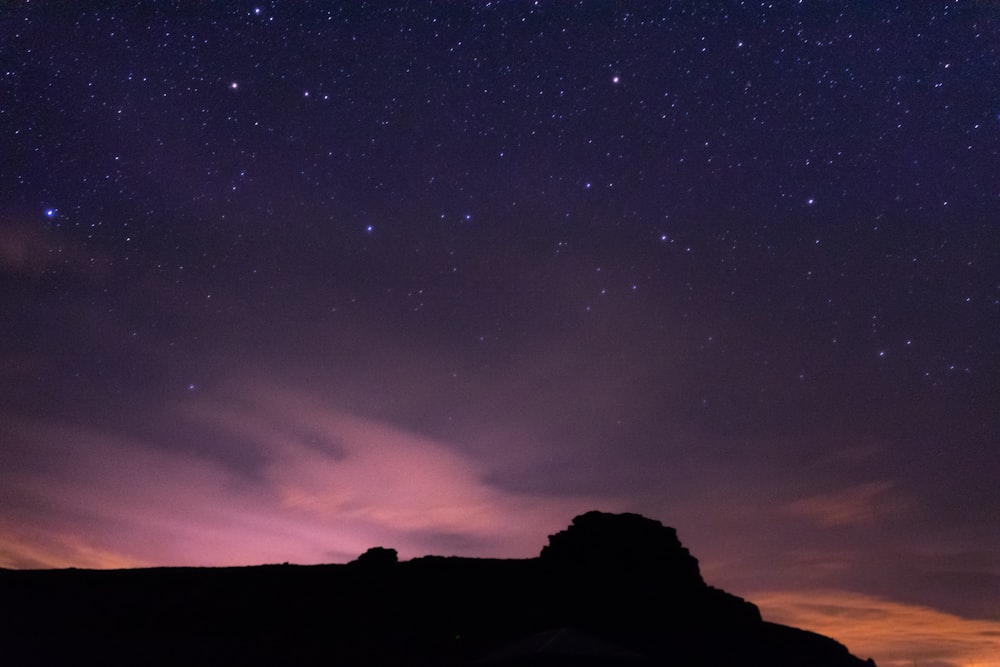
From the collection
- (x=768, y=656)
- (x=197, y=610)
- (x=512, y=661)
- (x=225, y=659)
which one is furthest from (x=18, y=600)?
(x=768, y=656)

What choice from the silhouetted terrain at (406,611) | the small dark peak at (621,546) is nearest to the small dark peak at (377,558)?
the silhouetted terrain at (406,611)

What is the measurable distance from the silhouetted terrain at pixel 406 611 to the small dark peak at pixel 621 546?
4 centimetres

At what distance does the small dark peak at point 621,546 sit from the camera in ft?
79.0

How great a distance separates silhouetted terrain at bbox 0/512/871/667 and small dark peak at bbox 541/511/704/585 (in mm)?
43

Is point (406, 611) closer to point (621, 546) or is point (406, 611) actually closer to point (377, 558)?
point (377, 558)

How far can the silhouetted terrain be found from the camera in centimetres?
1747

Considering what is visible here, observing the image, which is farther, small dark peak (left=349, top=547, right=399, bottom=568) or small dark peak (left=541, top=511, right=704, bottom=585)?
small dark peak (left=541, top=511, right=704, bottom=585)

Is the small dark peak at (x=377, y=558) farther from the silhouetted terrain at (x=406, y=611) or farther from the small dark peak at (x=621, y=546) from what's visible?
the small dark peak at (x=621, y=546)

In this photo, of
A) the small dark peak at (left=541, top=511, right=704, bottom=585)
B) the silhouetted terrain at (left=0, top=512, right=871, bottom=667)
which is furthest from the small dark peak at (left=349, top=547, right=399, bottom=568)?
the small dark peak at (left=541, top=511, right=704, bottom=585)

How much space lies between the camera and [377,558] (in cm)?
2281

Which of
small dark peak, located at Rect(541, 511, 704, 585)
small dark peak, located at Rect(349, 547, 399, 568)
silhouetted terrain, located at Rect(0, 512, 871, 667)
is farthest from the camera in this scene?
small dark peak, located at Rect(541, 511, 704, 585)

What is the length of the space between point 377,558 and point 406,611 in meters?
2.72

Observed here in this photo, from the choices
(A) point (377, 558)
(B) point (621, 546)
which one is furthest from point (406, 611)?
(B) point (621, 546)

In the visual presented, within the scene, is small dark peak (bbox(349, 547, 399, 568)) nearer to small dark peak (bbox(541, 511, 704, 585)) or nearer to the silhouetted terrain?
the silhouetted terrain
